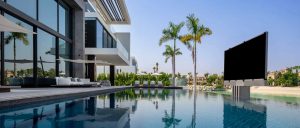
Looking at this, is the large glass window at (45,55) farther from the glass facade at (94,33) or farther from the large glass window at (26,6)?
the glass facade at (94,33)

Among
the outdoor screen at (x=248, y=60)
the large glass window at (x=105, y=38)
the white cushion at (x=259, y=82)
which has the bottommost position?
the white cushion at (x=259, y=82)

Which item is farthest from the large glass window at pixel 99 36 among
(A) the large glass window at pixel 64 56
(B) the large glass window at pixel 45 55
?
(B) the large glass window at pixel 45 55

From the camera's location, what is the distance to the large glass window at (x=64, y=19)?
1872cm

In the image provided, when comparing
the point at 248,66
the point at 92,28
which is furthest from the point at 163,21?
the point at 248,66

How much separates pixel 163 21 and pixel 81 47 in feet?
42.6

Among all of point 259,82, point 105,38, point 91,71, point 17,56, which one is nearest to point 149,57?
point 105,38

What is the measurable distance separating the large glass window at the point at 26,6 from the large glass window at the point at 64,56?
4026 mm

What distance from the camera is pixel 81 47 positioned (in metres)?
20.8

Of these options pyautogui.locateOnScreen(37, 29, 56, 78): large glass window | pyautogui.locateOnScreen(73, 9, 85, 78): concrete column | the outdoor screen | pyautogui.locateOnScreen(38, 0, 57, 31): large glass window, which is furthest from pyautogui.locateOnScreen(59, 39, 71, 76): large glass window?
the outdoor screen

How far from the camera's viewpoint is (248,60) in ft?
36.4

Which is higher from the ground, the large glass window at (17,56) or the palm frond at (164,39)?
the palm frond at (164,39)

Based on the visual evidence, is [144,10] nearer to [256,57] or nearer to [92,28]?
[92,28]

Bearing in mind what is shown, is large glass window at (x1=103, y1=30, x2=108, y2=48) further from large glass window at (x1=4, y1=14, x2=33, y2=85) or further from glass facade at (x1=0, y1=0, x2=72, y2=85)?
large glass window at (x1=4, y1=14, x2=33, y2=85)

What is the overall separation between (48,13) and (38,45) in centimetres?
242
